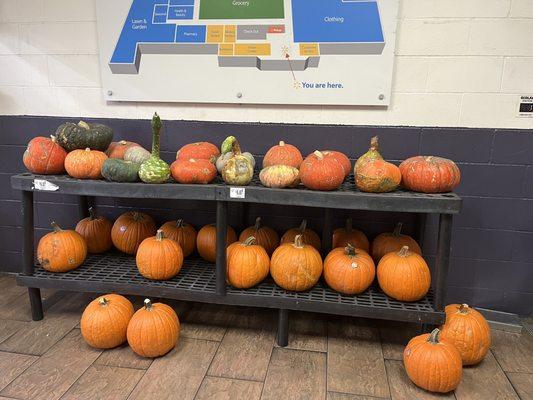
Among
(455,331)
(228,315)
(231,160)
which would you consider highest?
(231,160)

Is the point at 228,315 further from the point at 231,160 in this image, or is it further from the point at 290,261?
the point at 231,160

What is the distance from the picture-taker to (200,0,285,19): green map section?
236cm

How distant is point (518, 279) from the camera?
2.47 metres

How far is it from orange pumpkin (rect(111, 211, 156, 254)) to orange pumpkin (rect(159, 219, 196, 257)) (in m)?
0.13

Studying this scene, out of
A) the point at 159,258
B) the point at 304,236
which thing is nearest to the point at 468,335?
the point at 304,236

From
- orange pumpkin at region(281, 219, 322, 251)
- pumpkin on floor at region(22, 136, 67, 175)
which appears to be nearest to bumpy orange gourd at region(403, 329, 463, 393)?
orange pumpkin at region(281, 219, 322, 251)

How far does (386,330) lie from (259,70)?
171 cm

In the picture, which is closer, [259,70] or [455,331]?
[455,331]

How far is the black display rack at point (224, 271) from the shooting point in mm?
1896

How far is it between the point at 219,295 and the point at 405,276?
0.95 meters

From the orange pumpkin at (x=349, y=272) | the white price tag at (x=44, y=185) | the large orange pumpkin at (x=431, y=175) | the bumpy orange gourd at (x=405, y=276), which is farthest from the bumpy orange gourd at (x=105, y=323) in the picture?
the large orange pumpkin at (x=431, y=175)

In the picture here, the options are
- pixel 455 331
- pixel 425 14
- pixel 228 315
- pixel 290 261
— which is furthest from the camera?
pixel 228 315

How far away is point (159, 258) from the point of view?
2.16 m

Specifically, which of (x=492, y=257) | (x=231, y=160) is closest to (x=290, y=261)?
(x=231, y=160)
